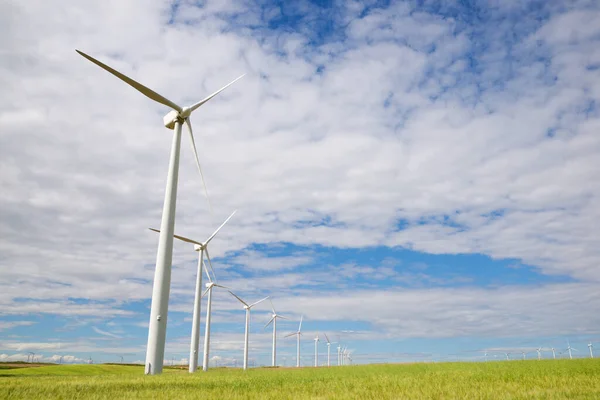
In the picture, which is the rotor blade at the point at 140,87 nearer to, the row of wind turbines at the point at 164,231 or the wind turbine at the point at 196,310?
the row of wind turbines at the point at 164,231

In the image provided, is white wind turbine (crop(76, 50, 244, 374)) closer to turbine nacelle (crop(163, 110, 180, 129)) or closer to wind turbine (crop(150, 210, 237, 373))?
turbine nacelle (crop(163, 110, 180, 129))

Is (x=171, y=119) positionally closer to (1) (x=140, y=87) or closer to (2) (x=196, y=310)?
(1) (x=140, y=87)

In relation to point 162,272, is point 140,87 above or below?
above

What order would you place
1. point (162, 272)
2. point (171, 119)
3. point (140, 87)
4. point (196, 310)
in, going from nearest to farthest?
point (162, 272) → point (140, 87) → point (171, 119) → point (196, 310)

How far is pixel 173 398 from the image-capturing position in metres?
11.5

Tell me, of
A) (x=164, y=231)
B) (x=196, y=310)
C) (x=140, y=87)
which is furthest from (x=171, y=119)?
(x=196, y=310)

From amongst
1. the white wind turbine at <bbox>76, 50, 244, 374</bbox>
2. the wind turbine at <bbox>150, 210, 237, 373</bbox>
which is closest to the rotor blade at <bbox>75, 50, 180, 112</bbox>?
the white wind turbine at <bbox>76, 50, 244, 374</bbox>

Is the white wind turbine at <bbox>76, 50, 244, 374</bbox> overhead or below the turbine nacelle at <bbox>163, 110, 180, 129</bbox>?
below

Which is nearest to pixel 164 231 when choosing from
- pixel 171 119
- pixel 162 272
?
pixel 162 272

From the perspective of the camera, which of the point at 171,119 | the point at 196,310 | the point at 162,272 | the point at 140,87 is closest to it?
the point at 162,272

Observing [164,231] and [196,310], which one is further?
[196,310]

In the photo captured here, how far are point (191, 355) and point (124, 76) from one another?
43.6 meters

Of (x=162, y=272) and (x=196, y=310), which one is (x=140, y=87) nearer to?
(x=162, y=272)

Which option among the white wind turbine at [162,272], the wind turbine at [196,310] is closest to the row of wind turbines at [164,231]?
the white wind turbine at [162,272]
